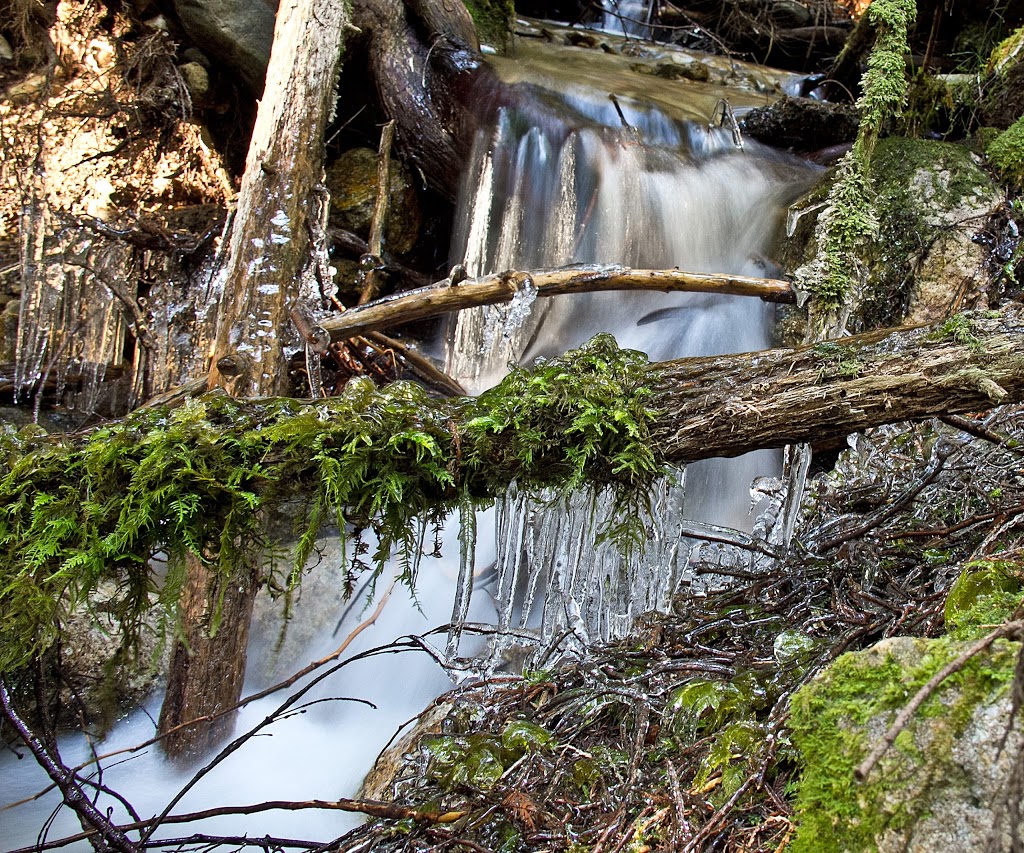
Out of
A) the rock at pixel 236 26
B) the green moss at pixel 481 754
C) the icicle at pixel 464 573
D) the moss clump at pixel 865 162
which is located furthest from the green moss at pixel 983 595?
the rock at pixel 236 26

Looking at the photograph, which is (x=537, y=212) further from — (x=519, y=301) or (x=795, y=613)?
(x=795, y=613)

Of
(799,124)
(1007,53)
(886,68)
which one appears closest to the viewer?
(886,68)

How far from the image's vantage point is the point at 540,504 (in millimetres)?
2488

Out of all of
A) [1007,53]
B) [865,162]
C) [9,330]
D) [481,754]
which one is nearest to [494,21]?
[865,162]

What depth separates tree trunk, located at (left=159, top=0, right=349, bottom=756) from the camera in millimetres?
3531

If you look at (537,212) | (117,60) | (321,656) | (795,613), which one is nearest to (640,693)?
(795,613)

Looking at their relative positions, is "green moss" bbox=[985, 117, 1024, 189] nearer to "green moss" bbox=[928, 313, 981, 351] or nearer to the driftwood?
the driftwood

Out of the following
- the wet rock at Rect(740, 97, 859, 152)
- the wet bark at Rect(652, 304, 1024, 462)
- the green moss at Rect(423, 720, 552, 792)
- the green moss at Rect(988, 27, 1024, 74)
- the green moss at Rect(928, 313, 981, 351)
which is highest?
the green moss at Rect(988, 27, 1024, 74)

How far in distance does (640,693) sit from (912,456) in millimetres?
2238

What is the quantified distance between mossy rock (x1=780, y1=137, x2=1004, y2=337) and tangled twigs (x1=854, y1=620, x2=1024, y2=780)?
406 cm

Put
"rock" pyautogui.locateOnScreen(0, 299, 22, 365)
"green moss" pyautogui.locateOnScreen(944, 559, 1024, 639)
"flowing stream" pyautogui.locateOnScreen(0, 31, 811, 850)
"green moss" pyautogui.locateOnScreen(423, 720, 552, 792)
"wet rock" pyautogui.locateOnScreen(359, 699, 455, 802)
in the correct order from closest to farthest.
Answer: "green moss" pyautogui.locateOnScreen(944, 559, 1024, 639), "green moss" pyautogui.locateOnScreen(423, 720, 552, 792), "flowing stream" pyautogui.locateOnScreen(0, 31, 811, 850), "wet rock" pyautogui.locateOnScreen(359, 699, 455, 802), "rock" pyautogui.locateOnScreen(0, 299, 22, 365)

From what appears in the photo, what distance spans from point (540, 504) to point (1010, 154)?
16.0 ft

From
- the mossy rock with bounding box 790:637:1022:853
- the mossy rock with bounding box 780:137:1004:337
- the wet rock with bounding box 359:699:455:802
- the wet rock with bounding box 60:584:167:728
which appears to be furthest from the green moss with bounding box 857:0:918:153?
the wet rock with bounding box 60:584:167:728

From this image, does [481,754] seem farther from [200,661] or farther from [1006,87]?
[1006,87]
